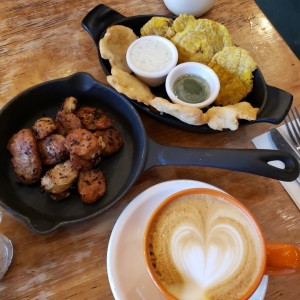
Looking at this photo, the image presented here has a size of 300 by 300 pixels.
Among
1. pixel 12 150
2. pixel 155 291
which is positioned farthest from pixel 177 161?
pixel 12 150

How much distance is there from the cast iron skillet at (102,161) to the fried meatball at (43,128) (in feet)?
0.20

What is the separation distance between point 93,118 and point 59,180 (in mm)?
188

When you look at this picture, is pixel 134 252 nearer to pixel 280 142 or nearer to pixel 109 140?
pixel 109 140

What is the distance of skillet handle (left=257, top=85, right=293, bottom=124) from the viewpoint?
0.91 meters

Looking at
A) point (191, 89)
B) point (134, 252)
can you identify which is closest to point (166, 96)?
point (191, 89)

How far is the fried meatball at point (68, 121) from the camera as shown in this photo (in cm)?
92

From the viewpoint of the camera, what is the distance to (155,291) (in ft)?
2.47

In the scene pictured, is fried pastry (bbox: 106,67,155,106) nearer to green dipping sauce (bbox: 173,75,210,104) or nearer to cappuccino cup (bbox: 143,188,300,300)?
green dipping sauce (bbox: 173,75,210,104)

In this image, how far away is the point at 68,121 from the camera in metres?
0.92

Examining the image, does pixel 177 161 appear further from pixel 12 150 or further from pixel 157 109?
pixel 12 150

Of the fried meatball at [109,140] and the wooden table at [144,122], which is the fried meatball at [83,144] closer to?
the fried meatball at [109,140]

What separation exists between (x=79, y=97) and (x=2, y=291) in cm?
49

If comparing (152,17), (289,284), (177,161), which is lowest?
(289,284)

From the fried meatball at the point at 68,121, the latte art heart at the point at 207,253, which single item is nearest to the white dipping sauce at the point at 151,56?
the fried meatball at the point at 68,121
